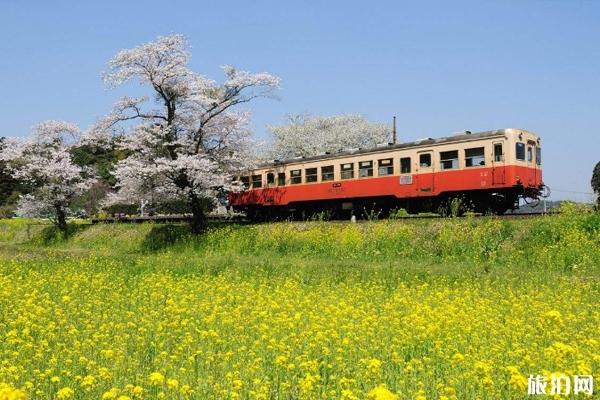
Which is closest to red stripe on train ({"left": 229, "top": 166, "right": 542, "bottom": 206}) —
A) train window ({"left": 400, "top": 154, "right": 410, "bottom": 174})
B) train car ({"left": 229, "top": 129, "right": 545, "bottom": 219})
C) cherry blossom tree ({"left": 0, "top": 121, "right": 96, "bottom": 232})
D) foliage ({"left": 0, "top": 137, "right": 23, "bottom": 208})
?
train car ({"left": 229, "top": 129, "right": 545, "bottom": 219})

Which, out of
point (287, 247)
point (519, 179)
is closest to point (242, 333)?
point (287, 247)

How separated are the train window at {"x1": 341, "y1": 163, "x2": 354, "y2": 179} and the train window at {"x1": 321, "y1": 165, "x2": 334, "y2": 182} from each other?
0.58 meters

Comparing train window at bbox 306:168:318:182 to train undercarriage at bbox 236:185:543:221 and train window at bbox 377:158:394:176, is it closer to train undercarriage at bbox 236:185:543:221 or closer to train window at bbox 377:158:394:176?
train undercarriage at bbox 236:185:543:221

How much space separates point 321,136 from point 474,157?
28.0 meters

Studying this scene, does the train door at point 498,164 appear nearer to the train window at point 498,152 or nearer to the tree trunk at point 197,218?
the train window at point 498,152

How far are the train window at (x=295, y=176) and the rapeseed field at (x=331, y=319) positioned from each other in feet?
19.6

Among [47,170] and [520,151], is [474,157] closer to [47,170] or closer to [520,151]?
[520,151]

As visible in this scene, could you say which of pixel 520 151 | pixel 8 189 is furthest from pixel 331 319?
Result: pixel 8 189

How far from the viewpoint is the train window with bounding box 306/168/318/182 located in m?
23.5

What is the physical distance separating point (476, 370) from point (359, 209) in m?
17.9

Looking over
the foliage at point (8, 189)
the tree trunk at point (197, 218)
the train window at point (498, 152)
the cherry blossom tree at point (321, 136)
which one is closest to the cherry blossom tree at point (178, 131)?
the tree trunk at point (197, 218)

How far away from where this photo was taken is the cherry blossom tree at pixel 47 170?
2878 centimetres

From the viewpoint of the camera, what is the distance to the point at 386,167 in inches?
824

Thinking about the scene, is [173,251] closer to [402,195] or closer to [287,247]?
[287,247]
